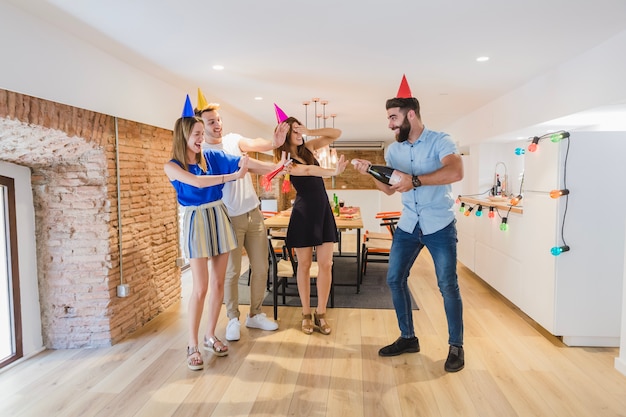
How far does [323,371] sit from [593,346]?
1.87 metres

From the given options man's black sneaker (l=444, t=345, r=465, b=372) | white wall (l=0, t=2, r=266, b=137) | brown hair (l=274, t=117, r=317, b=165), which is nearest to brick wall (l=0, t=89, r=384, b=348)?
white wall (l=0, t=2, r=266, b=137)

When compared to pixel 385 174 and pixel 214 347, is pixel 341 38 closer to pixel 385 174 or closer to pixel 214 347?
pixel 385 174

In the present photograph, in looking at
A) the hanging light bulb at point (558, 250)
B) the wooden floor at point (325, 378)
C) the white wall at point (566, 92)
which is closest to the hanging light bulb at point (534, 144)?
the white wall at point (566, 92)

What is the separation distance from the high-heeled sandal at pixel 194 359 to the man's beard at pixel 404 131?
1.79 metres

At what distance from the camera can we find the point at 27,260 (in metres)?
2.91

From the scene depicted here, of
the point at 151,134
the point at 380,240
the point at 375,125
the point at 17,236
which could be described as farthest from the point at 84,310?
the point at 375,125

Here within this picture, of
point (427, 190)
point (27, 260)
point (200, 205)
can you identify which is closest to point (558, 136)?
point (427, 190)

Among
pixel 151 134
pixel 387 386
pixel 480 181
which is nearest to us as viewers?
pixel 387 386

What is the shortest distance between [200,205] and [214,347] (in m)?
0.93

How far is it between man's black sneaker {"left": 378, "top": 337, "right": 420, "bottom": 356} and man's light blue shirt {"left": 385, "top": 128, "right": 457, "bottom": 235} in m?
0.76

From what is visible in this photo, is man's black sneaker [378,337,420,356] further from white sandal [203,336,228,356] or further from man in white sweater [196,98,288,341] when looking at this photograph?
white sandal [203,336,228,356]

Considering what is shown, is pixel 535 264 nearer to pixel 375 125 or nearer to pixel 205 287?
pixel 205 287

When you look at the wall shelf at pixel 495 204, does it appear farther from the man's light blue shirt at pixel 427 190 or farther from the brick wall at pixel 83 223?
the brick wall at pixel 83 223

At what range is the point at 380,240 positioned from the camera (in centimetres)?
511
